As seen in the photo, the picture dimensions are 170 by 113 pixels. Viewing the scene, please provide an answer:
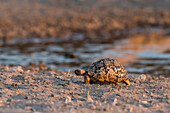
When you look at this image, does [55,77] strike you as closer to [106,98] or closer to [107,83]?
[107,83]

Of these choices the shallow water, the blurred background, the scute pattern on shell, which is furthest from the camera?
the blurred background

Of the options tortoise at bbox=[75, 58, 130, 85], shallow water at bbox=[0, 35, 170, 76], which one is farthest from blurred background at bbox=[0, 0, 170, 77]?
tortoise at bbox=[75, 58, 130, 85]

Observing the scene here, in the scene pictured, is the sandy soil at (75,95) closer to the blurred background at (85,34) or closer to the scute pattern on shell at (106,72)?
the scute pattern on shell at (106,72)

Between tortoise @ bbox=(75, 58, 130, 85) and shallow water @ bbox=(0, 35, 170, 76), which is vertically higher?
shallow water @ bbox=(0, 35, 170, 76)

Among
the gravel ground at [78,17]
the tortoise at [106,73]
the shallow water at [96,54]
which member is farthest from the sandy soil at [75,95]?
the gravel ground at [78,17]

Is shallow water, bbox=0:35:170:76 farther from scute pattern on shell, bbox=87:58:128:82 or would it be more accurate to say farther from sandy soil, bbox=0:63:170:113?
sandy soil, bbox=0:63:170:113

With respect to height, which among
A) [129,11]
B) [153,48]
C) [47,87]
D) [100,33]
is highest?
[129,11]

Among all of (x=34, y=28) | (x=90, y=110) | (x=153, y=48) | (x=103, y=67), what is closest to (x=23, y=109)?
(x=90, y=110)
